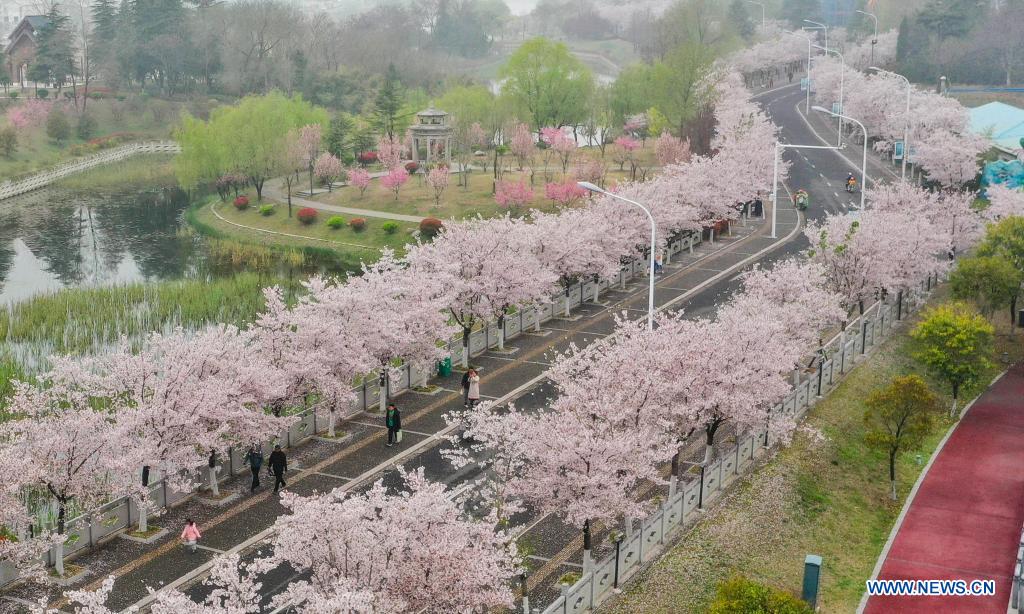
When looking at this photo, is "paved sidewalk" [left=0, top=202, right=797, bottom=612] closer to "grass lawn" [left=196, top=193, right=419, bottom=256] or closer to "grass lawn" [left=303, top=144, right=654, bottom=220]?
"grass lawn" [left=196, top=193, right=419, bottom=256]

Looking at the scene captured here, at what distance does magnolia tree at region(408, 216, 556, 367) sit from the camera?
49.9 m

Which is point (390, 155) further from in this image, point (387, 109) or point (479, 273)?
point (479, 273)

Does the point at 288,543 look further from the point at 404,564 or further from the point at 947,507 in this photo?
the point at 947,507

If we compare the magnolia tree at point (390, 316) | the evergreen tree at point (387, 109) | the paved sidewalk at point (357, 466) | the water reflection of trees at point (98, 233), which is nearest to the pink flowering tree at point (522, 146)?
the evergreen tree at point (387, 109)

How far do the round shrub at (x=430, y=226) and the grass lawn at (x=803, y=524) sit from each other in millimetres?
43561

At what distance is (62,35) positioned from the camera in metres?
156

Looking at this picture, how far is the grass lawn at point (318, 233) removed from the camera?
8675 centimetres

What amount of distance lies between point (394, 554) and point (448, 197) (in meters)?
73.0

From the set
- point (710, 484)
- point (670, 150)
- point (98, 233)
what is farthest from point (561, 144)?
point (710, 484)

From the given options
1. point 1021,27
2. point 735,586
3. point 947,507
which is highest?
A: point 1021,27

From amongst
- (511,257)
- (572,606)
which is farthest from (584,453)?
(511,257)

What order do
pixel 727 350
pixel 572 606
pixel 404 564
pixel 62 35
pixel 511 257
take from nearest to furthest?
pixel 404 564, pixel 572 606, pixel 727 350, pixel 511 257, pixel 62 35

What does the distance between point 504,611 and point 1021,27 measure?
135634 mm

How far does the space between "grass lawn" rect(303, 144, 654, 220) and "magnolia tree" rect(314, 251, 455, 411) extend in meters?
41.3
